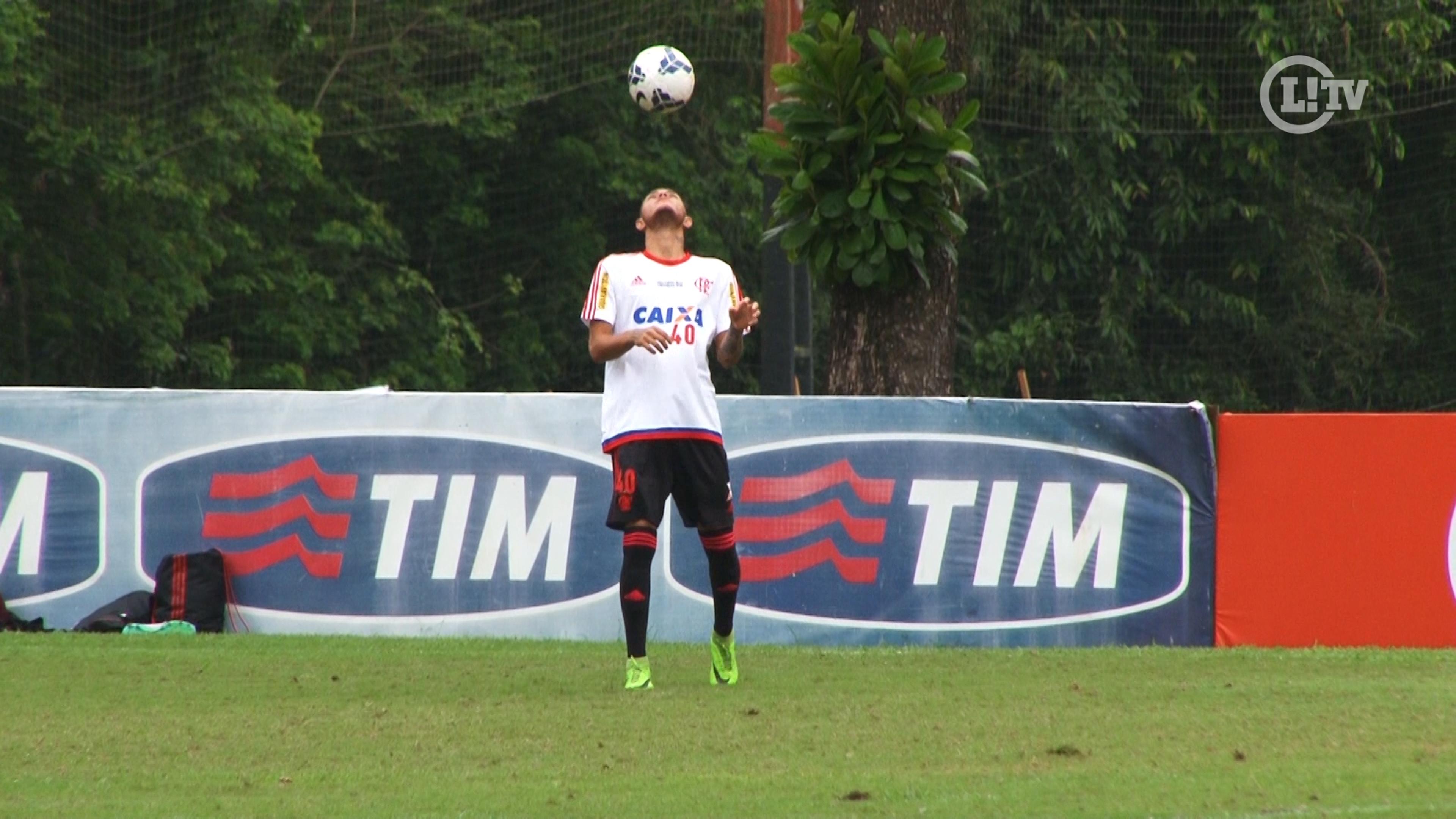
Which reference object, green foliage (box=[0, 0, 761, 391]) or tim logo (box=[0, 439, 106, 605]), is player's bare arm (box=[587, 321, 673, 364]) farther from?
green foliage (box=[0, 0, 761, 391])

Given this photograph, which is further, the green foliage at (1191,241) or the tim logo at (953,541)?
the green foliage at (1191,241)

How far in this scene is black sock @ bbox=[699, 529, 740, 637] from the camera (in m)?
7.44

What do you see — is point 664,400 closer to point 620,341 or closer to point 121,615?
point 620,341

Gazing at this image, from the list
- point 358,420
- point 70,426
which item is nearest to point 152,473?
point 70,426

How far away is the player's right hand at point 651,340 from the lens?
705cm

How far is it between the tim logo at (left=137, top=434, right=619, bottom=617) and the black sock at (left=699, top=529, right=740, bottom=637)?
2.55 meters

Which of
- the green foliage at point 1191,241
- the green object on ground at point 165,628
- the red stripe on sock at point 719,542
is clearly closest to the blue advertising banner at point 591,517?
the green object on ground at point 165,628

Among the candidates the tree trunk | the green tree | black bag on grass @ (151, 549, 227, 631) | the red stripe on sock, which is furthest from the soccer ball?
the red stripe on sock

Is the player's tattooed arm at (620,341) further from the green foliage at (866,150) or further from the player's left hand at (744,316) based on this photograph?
the green foliage at (866,150)

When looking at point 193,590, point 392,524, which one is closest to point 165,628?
point 193,590

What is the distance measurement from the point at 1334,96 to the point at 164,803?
18.6 m

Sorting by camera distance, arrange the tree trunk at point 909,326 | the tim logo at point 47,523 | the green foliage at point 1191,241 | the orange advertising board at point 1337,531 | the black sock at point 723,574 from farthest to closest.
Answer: the green foliage at point 1191,241, the tree trunk at point 909,326, the tim logo at point 47,523, the orange advertising board at point 1337,531, the black sock at point 723,574

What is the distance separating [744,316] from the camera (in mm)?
7297

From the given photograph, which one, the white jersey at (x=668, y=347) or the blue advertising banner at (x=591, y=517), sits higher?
the white jersey at (x=668, y=347)
